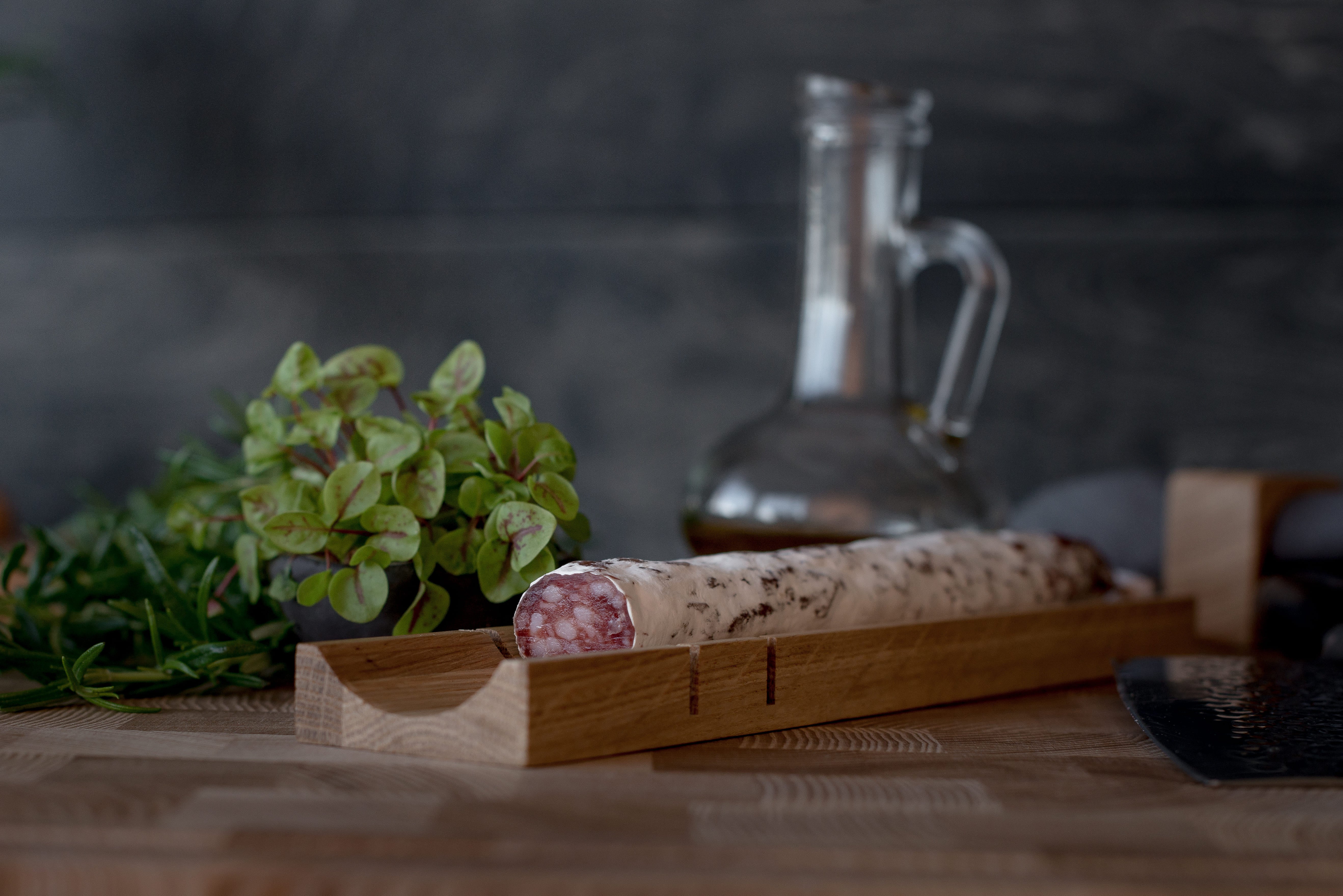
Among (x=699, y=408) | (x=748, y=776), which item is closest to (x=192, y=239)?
(x=699, y=408)

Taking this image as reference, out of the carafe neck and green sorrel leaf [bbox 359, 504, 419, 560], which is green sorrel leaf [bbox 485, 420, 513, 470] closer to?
green sorrel leaf [bbox 359, 504, 419, 560]

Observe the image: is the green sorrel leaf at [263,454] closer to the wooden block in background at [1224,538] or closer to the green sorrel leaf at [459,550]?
the green sorrel leaf at [459,550]

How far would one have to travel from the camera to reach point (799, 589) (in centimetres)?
54

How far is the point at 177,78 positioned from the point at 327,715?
129 cm

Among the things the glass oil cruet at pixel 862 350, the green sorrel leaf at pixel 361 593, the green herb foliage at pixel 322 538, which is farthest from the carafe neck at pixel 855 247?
the green sorrel leaf at pixel 361 593

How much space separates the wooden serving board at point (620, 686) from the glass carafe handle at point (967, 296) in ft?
0.97

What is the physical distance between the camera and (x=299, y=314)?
1.49 m

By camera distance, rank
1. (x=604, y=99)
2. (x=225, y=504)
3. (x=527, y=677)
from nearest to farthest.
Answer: (x=527, y=677), (x=225, y=504), (x=604, y=99)

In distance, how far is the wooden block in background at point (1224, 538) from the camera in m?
0.83

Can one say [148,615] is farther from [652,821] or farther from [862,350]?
[862,350]

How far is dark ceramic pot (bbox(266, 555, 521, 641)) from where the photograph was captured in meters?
0.56

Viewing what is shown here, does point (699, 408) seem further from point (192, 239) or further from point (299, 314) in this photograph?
point (192, 239)

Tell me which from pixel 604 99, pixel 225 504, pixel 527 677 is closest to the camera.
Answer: pixel 527 677

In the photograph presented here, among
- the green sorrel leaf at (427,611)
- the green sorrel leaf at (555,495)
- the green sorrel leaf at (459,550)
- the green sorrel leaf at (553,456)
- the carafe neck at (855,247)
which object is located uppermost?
the carafe neck at (855,247)
